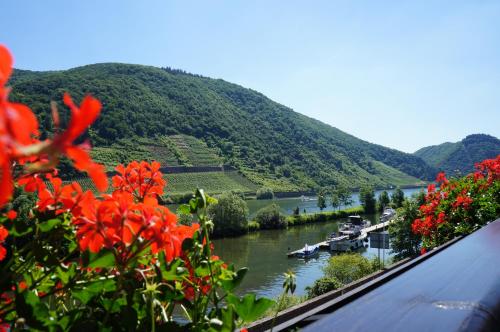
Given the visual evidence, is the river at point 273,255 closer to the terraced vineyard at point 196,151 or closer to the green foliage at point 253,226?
the green foliage at point 253,226

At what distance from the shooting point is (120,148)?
95438 millimetres

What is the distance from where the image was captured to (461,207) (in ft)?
17.3

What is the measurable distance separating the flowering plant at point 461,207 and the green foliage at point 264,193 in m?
89.3

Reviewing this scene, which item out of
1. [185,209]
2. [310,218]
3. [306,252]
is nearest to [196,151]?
[310,218]

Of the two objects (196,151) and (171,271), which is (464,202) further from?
(196,151)

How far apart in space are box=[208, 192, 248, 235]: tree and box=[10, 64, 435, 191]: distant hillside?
145ft

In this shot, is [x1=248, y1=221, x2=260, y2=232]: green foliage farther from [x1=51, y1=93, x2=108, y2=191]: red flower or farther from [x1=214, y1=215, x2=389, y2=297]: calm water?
[x1=51, y1=93, x2=108, y2=191]: red flower

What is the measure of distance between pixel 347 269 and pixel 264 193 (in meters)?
71.0

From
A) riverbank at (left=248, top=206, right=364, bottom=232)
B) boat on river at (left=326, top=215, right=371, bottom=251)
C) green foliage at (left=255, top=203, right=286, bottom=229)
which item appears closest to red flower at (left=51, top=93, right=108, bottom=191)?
boat on river at (left=326, top=215, right=371, bottom=251)

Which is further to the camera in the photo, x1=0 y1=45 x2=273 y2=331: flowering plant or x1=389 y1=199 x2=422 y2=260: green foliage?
x1=389 y1=199 x2=422 y2=260: green foliage

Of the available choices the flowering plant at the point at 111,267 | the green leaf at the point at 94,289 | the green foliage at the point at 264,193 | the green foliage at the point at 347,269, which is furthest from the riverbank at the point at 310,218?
the green leaf at the point at 94,289

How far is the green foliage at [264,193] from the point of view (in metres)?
95.8

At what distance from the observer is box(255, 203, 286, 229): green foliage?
5131 centimetres

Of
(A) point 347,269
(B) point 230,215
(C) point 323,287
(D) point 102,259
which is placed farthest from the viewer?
(B) point 230,215
